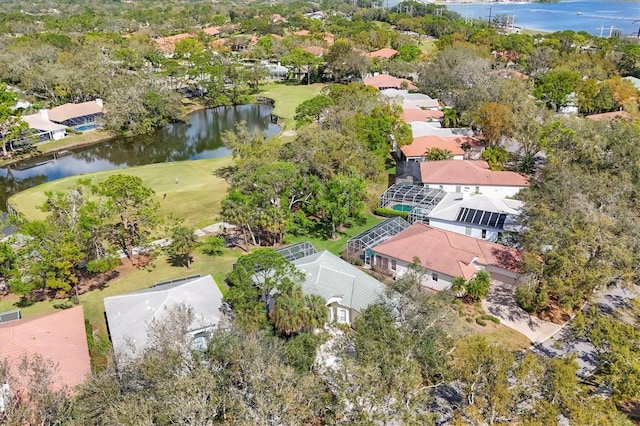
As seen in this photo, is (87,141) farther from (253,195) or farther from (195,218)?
(253,195)

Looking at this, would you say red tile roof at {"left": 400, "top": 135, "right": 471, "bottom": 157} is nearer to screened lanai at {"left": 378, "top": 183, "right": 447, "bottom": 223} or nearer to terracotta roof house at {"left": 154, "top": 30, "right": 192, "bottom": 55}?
screened lanai at {"left": 378, "top": 183, "right": 447, "bottom": 223}

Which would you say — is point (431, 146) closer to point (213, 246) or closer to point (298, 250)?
point (298, 250)

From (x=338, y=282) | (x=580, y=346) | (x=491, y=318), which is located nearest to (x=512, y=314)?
(x=491, y=318)

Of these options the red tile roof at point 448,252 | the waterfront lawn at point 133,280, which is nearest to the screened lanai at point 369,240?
the red tile roof at point 448,252

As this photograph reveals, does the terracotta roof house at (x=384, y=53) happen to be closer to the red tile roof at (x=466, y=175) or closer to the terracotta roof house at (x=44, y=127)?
the red tile roof at (x=466, y=175)

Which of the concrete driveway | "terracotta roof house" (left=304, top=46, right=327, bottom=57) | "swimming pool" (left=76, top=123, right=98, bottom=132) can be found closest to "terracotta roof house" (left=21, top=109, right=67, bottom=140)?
"swimming pool" (left=76, top=123, right=98, bottom=132)

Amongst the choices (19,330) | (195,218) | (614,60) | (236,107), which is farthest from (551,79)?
(19,330)
